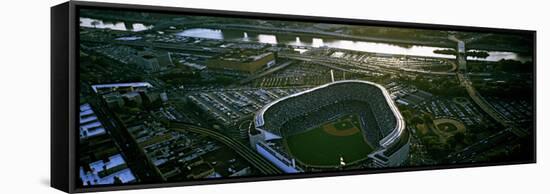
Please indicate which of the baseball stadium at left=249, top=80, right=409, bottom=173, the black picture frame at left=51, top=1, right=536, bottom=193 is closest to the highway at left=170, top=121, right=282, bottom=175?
the baseball stadium at left=249, top=80, right=409, bottom=173

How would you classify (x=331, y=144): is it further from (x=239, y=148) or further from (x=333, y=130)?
(x=239, y=148)

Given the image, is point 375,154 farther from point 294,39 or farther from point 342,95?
point 294,39

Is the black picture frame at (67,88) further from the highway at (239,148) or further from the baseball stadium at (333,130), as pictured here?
the baseball stadium at (333,130)

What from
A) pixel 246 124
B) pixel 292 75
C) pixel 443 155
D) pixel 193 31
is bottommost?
pixel 443 155

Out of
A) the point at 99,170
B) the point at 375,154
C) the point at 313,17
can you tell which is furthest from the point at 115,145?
the point at 375,154

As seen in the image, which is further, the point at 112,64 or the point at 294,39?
the point at 294,39

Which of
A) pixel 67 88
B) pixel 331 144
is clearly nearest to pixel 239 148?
pixel 331 144

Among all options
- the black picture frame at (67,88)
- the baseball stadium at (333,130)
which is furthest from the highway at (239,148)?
the black picture frame at (67,88)
